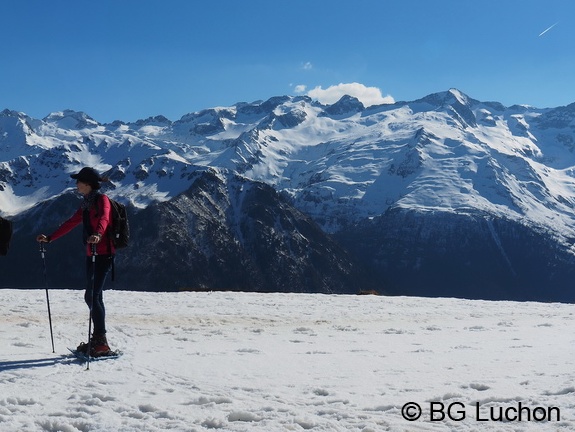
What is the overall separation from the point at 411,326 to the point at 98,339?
395 inches

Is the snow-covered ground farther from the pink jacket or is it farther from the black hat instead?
the black hat

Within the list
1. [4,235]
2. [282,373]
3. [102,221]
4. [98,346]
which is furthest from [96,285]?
[282,373]

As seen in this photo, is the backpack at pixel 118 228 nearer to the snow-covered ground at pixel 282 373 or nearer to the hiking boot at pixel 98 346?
the hiking boot at pixel 98 346

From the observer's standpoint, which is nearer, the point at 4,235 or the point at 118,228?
the point at 118,228

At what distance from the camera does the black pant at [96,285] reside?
12.4 m

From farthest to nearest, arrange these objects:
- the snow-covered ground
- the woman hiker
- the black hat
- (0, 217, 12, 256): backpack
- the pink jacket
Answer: (0, 217, 12, 256): backpack, the black hat, the woman hiker, the pink jacket, the snow-covered ground

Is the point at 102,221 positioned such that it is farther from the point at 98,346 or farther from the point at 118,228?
the point at 98,346

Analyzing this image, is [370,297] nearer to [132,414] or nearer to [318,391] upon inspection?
[318,391]

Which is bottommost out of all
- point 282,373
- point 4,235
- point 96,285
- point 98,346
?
point 282,373

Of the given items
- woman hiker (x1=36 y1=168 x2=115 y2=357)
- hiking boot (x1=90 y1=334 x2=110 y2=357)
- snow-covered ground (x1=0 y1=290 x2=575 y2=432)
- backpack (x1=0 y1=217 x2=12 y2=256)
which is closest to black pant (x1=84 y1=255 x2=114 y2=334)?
woman hiker (x1=36 y1=168 x2=115 y2=357)

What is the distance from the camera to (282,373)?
11.3m

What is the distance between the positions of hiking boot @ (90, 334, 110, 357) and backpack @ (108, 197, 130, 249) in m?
1.71

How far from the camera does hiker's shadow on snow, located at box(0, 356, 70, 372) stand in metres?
11.2

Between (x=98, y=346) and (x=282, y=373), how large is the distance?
353cm
